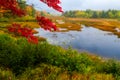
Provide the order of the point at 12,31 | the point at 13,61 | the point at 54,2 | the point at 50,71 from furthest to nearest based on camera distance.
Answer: the point at 13,61 < the point at 50,71 < the point at 12,31 < the point at 54,2

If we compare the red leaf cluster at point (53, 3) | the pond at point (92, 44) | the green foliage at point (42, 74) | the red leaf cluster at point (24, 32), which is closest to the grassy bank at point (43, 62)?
the green foliage at point (42, 74)

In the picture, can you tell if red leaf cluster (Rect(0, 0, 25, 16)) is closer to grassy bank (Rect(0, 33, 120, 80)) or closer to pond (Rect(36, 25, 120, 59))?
grassy bank (Rect(0, 33, 120, 80))

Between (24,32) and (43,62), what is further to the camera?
(43,62)

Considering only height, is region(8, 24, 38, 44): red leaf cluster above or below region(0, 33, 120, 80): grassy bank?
above

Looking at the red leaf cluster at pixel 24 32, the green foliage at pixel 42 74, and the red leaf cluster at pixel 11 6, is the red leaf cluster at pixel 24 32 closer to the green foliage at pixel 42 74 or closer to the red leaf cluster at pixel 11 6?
the red leaf cluster at pixel 11 6

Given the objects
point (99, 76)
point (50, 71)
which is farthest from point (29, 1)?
point (99, 76)

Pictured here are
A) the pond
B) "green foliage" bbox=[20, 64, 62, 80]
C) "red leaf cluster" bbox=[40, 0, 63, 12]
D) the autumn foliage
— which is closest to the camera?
"red leaf cluster" bbox=[40, 0, 63, 12]

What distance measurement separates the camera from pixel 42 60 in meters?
18.6

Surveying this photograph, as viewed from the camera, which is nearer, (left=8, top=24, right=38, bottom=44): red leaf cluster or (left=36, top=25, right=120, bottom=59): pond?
(left=8, top=24, right=38, bottom=44): red leaf cluster

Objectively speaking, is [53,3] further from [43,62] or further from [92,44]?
[92,44]

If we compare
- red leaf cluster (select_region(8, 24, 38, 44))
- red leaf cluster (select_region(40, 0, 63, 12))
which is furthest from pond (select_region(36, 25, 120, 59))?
red leaf cluster (select_region(40, 0, 63, 12))

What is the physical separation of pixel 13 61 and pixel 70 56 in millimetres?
3768

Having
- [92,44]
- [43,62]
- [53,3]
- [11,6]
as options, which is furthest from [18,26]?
[92,44]

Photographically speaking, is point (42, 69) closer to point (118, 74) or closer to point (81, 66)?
point (81, 66)
